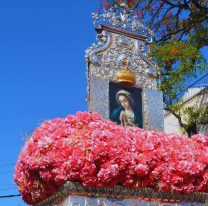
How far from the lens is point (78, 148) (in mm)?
4992

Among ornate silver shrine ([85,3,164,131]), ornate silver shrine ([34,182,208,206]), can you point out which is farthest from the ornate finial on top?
ornate silver shrine ([34,182,208,206])

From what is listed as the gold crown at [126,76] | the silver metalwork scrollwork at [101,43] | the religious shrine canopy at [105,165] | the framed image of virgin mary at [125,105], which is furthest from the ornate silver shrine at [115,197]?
Result: the silver metalwork scrollwork at [101,43]

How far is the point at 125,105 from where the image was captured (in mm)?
7066

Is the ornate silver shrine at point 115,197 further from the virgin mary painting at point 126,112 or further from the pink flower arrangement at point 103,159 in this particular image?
the virgin mary painting at point 126,112

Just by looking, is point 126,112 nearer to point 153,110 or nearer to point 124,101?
point 124,101

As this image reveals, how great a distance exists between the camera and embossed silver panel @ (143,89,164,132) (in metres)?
7.22

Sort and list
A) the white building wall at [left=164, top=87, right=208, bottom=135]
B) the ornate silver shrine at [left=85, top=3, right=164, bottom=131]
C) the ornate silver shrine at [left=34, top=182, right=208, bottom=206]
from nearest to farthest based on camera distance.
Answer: the ornate silver shrine at [left=34, top=182, right=208, bottom=206] → the ornate silver shrine at [left=85, top=3, right=164, bottom=131] → the white building wall at [left=164, top=87, right=208, bottom=135]

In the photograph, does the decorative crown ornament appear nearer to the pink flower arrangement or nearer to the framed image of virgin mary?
the framed image of virgin mary

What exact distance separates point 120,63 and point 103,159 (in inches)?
107

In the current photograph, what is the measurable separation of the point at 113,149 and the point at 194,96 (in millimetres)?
8450

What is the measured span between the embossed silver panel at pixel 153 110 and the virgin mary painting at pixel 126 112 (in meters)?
0.16

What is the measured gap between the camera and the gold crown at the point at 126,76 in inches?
281

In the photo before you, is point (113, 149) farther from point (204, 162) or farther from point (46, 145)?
point (204, 162)

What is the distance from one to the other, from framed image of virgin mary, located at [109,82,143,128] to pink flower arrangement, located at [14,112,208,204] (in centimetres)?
114
